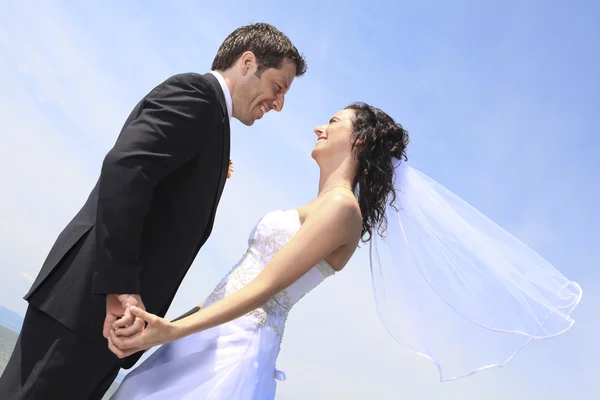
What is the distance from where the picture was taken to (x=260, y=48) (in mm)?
3791

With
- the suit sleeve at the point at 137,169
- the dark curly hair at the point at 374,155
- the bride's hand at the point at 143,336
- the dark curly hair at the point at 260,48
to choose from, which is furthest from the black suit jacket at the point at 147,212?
the dark curly hair at the point at 374,155


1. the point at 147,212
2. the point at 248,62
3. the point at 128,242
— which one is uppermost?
the point at 248,62

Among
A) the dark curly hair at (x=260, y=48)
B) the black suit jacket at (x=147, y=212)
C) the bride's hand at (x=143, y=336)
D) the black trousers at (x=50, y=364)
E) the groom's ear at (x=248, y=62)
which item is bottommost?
the black trousers at (x=50, y=364)

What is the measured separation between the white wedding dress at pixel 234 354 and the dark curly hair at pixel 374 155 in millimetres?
738

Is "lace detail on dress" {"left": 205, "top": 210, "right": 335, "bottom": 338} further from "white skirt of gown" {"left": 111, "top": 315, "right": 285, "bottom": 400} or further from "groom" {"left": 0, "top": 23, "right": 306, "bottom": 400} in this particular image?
"groom" {"left": 0, "top": 23, "right": 306, "bottom": 400}

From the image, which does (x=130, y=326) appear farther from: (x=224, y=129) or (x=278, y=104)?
(x=278, y=104)

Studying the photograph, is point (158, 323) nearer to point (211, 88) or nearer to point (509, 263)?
point (211, 88)

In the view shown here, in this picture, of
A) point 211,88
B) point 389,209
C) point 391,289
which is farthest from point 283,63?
point 391,289

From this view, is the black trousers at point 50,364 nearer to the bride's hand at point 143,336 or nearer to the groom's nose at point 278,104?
the bride's hand at point 143,336

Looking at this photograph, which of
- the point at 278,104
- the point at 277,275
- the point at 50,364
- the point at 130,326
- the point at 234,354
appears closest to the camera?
the point at 130,326

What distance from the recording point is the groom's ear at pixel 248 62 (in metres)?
3.75

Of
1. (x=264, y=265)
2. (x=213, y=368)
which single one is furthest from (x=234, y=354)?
(x=264, y=265)

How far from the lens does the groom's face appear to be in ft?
12.1

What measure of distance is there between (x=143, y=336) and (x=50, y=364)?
523 mm
